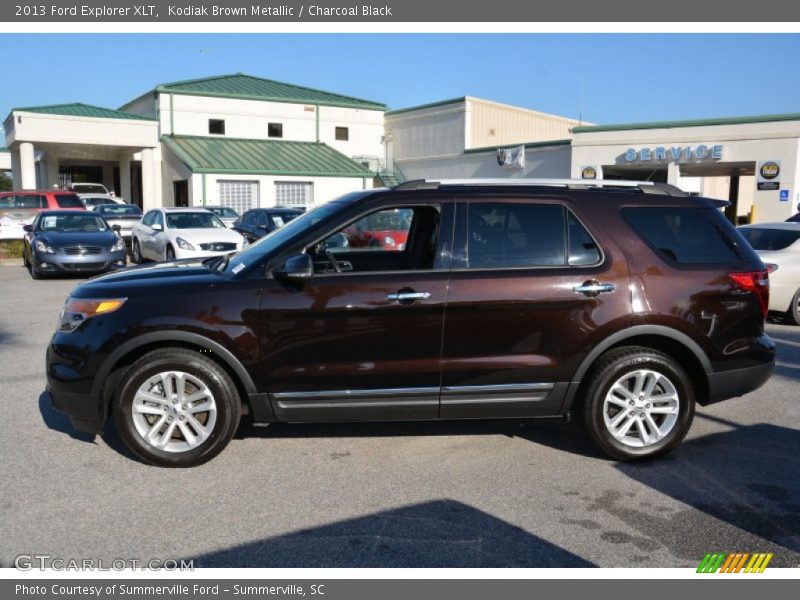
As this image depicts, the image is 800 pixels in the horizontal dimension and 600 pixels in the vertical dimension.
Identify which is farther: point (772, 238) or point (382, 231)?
point (772, 238)

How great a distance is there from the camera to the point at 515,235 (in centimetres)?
502

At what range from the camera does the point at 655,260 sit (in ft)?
16.6

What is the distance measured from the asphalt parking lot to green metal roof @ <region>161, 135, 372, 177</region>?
3050cm

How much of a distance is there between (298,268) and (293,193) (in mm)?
33869

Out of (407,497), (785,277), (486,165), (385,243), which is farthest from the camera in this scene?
(486,165)

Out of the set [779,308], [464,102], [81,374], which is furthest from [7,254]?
[464,102]

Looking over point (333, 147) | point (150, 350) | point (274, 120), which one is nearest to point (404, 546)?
point (150, 350)

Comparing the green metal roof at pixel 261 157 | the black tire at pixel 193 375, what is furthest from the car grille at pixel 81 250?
the green metal roof at pixel 261 157

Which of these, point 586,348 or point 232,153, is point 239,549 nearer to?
point 586,348

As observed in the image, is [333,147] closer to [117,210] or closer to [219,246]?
[117,210]

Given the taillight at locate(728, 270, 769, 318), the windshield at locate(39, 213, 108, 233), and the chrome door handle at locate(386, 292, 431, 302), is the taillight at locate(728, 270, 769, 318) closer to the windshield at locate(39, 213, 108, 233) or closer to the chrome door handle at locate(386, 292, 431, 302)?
the chrome door handle at locate(386, 292, 431, 302)

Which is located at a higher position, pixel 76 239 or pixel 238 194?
pixel 238 194

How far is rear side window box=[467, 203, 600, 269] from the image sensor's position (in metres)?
4.98

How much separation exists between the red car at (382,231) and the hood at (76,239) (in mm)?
11616
